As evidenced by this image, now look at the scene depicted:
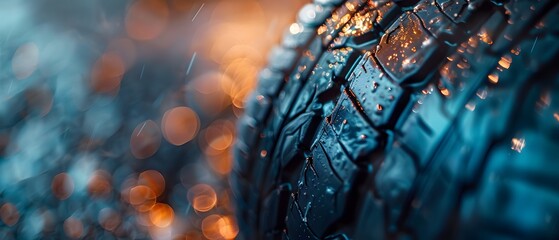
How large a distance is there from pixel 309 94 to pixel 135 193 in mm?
513

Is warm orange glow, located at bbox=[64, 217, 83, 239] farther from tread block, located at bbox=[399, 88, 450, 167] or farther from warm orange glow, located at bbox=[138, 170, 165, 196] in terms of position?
tread block, located at bbox=[399, 88, 450, 167]

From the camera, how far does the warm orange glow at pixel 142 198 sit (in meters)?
0.89

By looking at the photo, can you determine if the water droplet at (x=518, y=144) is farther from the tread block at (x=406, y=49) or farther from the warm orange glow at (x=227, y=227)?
the warm orange glow at (x=227, y=227)

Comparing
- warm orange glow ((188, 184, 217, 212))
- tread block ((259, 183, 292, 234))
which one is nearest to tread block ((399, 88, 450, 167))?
tread block ((259, 183, 292, 234))

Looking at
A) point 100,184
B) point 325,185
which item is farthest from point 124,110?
point 325,185

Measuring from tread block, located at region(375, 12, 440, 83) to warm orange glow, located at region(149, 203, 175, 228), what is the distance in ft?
1.76

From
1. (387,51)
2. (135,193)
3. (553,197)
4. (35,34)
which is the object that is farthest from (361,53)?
(35,34)

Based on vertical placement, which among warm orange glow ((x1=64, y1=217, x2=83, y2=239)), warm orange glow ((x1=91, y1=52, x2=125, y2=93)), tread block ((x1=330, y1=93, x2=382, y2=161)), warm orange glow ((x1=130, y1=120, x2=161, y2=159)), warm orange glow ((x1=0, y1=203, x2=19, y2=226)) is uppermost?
tread block ((x1=330, y1=93, x2=382, y2=161))

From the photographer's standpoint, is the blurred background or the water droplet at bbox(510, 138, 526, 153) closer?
the water droplet at bbox(510, 138, 526, 153)

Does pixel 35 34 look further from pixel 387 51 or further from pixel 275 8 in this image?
pixel 387 51

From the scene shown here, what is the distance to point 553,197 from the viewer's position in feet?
0.97

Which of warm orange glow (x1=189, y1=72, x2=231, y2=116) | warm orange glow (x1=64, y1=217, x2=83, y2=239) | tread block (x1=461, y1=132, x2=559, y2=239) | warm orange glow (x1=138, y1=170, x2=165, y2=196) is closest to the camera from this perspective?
tread block (x1=461, y1=132, x2=559, y2=239)

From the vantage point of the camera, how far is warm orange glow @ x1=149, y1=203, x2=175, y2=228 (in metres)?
0.86

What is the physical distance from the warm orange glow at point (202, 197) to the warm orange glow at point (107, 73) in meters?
0.30
